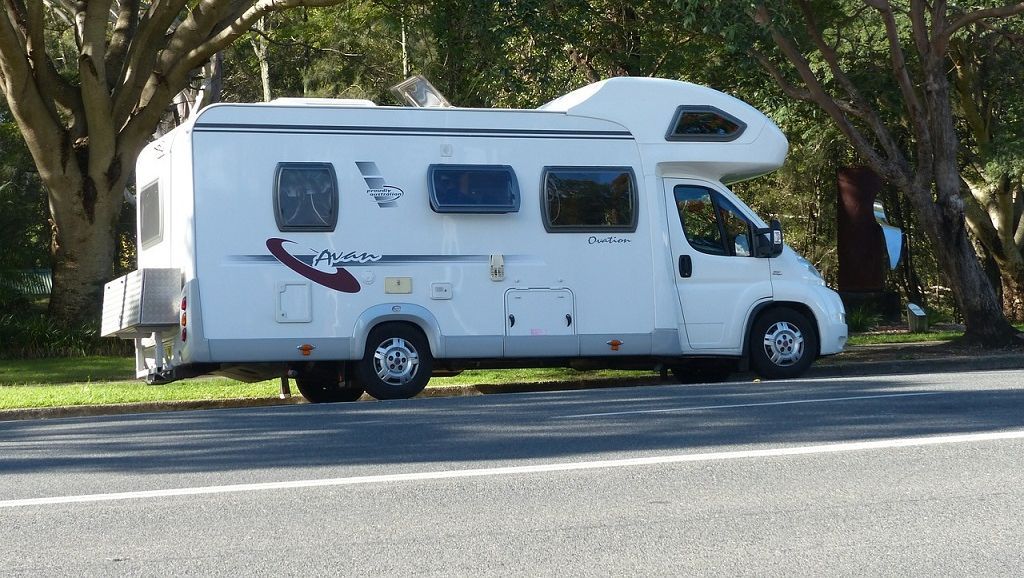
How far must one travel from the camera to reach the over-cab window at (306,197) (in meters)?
12.5

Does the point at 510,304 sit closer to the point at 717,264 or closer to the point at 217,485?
the point at 717,264

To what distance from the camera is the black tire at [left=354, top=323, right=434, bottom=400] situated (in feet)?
41.7

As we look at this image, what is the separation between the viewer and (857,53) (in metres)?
22.7

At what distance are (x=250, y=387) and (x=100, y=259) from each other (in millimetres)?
7471

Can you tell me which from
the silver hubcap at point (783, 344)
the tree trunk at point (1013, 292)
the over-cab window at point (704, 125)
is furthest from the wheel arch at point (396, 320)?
the tree trunk at point (1013, 292)

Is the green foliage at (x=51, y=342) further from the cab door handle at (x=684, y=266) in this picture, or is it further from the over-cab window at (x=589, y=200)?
the cab door handle at (x=684, y=266)

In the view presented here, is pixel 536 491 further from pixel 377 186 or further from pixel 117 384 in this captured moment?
pixel 117 384

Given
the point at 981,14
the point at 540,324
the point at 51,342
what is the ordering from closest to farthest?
1. the point at 540,324
2. the point at 981,14
3. the point at 51,342

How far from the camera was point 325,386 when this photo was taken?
14062 millimetres

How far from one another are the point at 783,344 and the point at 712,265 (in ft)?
3.93

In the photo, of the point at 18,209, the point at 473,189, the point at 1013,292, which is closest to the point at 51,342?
the point at 18,209

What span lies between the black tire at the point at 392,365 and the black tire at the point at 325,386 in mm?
329

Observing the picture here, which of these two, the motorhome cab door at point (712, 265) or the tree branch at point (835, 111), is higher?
the tree branch at point (835, 111)

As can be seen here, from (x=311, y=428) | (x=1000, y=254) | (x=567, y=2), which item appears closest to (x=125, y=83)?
(x=567, y=2)
